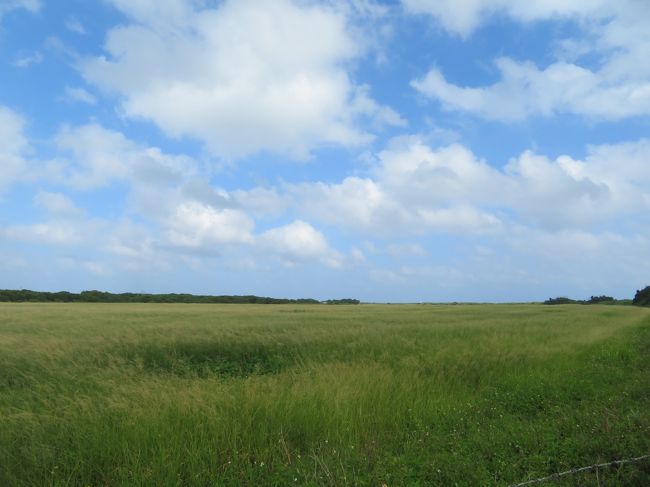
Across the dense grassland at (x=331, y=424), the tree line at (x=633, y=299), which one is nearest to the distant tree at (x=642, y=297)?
the tree line at (x=633, y=299)

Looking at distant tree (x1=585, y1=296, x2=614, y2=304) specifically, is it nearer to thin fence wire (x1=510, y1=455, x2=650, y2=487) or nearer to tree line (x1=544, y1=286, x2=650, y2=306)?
tree line (x1=544, y1=286, x2=650, y2=306)

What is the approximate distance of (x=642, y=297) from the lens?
106125 mm

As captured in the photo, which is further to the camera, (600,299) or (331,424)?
(600,299)

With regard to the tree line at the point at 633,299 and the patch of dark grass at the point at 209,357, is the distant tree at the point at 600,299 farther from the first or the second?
the patch of dark grass at the point at 209,357

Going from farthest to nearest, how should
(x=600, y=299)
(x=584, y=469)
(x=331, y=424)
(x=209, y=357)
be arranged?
(x=600, y=299)
(x=209, y=357)
(x=331, y=424)
(x=584, y=469)

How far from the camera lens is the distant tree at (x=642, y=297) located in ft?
334

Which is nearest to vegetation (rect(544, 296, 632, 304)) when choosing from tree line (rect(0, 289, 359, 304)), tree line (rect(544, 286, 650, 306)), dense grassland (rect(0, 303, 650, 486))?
tree line (rect(544, 286, 650, 306))

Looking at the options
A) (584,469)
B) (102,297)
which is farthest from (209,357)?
(102,297)

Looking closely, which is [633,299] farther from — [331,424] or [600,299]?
[331,424]

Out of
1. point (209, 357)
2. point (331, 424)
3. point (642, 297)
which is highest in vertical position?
point (642, 297)

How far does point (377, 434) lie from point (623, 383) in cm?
615

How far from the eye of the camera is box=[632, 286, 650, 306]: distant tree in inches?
4003

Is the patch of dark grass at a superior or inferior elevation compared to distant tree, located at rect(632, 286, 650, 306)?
inferior

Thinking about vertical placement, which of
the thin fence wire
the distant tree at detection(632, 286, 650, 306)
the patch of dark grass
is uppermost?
the distant tree at detection(632, 286, 650, 306)
